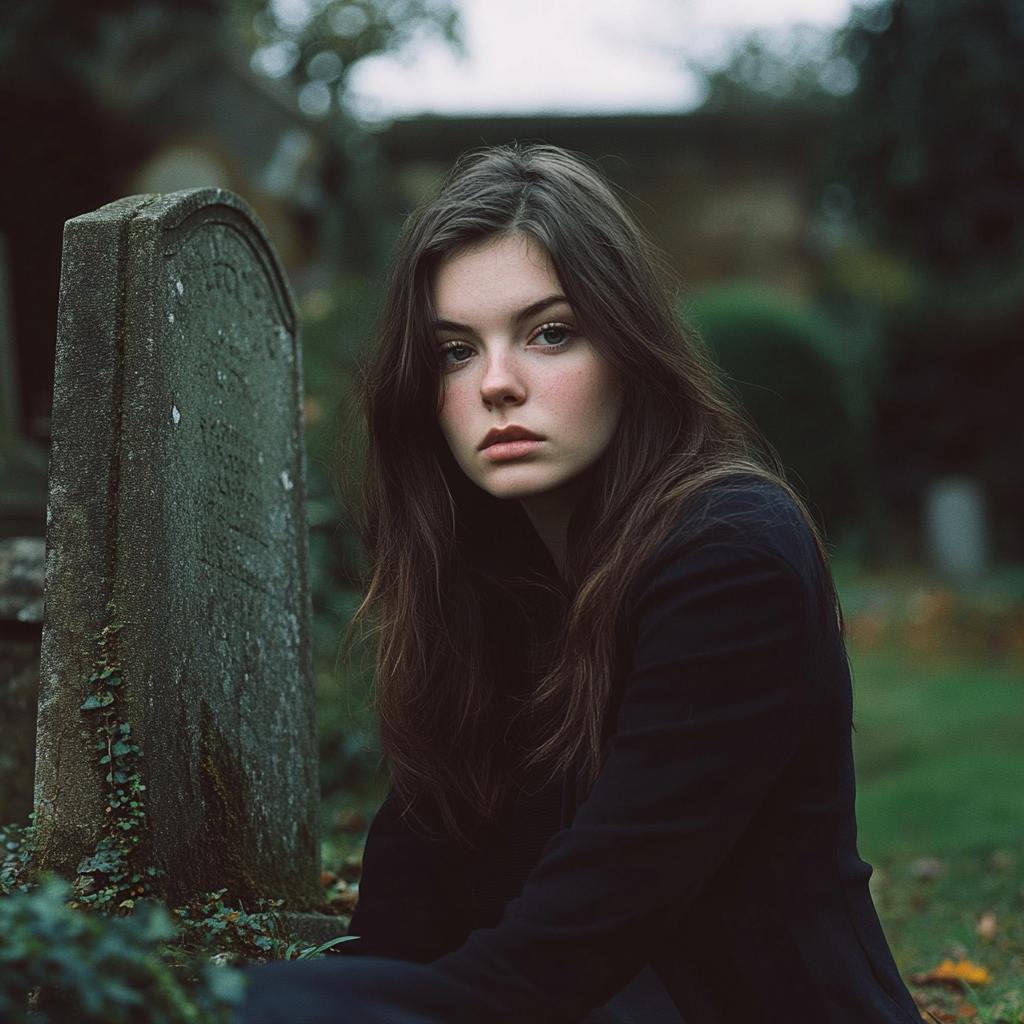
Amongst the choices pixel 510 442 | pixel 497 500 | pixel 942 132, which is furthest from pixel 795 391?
pixel 510 442

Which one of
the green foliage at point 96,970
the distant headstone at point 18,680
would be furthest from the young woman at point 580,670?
the distant headstone at point 18,680

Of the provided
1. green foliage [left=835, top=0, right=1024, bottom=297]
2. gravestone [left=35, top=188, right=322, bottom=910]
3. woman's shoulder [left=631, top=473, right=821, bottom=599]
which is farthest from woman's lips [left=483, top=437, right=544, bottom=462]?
green foliage [left=835, top=0, right=1024, bottom=297]

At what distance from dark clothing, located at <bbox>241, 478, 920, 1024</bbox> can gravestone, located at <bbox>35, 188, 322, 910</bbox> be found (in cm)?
83

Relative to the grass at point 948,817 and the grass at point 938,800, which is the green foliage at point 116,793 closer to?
the grass at point 938,800

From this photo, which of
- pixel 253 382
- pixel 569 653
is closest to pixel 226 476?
pixel 253 382

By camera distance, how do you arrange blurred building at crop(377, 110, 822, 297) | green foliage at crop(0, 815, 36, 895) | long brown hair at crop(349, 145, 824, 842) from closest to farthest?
1. long brown hair at crop(349, 145, 824, 842)
2. green foliage at crop(0, 815, 36, 895)
3. blurred building at crop(377, 110, 822, 297)

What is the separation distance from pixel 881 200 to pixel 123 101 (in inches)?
442

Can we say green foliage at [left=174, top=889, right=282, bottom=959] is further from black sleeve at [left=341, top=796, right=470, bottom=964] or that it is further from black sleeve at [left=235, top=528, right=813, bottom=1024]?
black sleeve at [left=235, top=528, right=813, bottom=1024]

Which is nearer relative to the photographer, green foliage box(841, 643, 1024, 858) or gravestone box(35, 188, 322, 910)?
gravestone box(35, 188, 322, 910)

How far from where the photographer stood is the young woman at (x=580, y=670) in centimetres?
154

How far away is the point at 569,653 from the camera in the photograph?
1.97 metres

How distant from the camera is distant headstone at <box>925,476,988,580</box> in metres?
13.9

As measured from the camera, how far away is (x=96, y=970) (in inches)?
47.4

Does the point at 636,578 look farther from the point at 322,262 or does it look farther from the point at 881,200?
the point at 881,200
